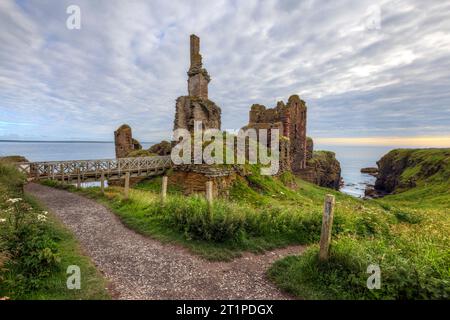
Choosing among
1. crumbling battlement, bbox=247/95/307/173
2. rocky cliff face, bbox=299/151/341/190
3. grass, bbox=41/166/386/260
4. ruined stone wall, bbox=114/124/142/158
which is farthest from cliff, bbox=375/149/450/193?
ruined stone wall, bbox=114/124/142/158

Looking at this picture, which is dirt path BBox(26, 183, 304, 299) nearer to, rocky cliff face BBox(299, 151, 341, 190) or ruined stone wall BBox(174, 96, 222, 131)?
ruined stone wall BBox(174, 96, 222, 131)

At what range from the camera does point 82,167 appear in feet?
70.2

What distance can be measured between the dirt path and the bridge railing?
38.3ft

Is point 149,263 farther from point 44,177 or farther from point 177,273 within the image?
point 44,177

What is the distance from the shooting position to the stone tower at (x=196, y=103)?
29.6 metres

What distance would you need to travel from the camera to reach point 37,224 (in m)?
8.01

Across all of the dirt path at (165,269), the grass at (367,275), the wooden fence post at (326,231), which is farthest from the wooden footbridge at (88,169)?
the wooden fence post at (326,231)

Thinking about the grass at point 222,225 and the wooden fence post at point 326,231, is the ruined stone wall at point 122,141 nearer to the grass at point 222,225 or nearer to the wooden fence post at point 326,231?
the grass at point 222,225

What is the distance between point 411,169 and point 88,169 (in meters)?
77.9

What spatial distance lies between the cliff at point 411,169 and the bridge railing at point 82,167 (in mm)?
55454

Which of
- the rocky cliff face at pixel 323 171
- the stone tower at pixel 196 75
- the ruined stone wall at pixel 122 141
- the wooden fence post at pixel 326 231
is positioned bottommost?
the rocky cliff face at pixel 323 171

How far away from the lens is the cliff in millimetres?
51197
